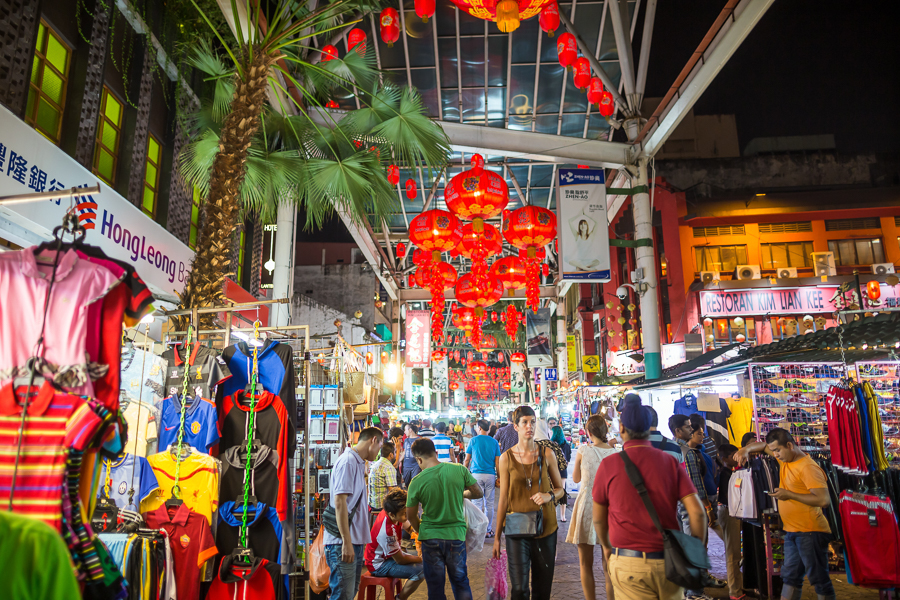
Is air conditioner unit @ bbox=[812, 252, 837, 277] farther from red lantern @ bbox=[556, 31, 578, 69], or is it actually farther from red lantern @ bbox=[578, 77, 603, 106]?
red lantern @ bbox=[556, 31, 578, 69]

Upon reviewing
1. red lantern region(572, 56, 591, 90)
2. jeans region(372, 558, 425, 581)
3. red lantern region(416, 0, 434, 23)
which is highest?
red lantern region(572, 56, 591, 90)

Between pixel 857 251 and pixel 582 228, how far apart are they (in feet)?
55.1

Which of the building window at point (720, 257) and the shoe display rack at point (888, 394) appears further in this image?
the building window at point (720, 257)

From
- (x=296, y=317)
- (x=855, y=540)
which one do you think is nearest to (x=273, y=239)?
(x=296, y=317)

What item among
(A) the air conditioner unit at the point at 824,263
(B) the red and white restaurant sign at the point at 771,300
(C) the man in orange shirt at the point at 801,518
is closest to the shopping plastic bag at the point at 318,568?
(C) the man in orange shirt at the point at 801,518

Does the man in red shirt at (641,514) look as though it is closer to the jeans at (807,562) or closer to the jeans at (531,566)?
the jeans at (531,566)

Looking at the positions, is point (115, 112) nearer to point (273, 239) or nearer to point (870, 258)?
point (273, 239)

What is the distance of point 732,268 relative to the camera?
21.5 meters

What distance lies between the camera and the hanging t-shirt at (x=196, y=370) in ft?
12.5

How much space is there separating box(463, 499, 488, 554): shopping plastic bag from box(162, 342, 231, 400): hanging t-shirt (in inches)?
119

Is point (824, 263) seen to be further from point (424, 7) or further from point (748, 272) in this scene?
point (424, 7)

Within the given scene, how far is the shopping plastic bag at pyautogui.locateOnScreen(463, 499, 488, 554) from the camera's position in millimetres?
5797

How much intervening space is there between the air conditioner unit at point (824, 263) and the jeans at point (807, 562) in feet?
60.5

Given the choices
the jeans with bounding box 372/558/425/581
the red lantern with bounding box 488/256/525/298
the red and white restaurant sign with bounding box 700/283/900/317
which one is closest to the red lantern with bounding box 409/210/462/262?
the red lantern with bounding box 488/256/525/298
